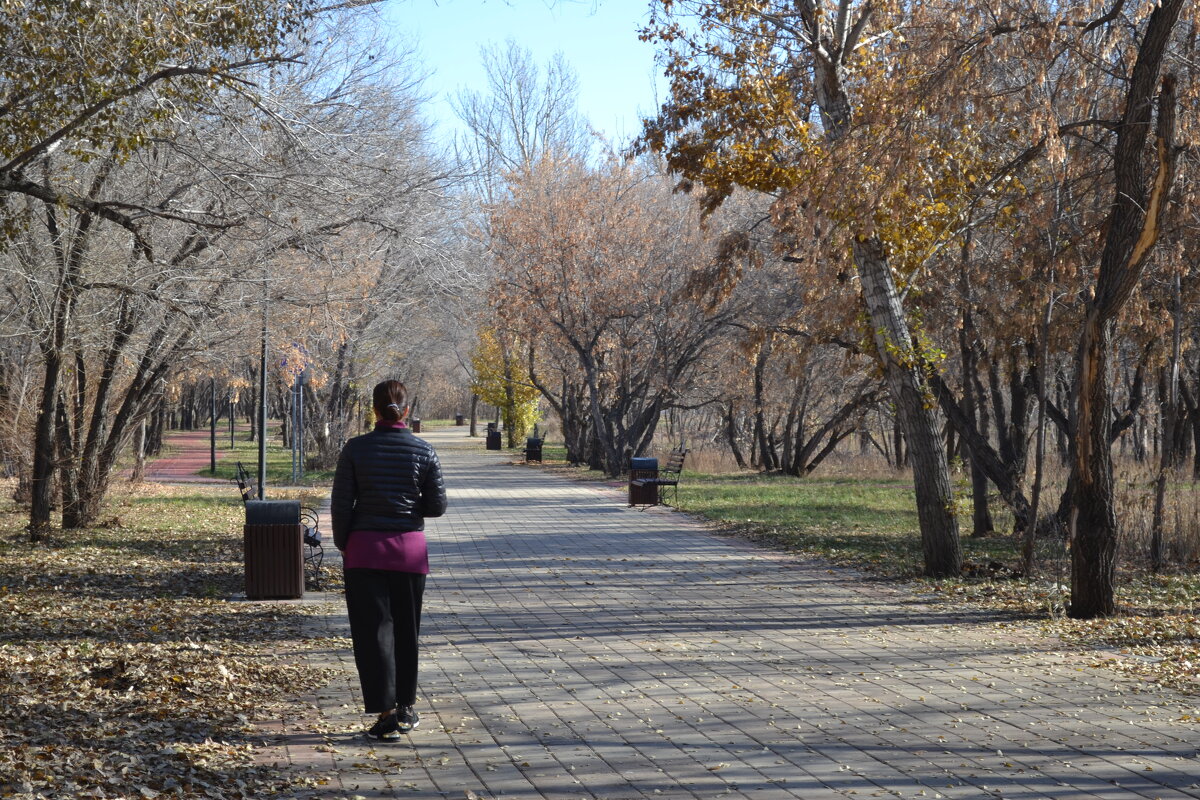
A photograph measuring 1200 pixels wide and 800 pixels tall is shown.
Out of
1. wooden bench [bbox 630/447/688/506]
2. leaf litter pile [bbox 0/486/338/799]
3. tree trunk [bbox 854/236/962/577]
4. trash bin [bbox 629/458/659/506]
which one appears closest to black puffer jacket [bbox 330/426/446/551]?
leaf litter pile [bbox 0/486/338/799]

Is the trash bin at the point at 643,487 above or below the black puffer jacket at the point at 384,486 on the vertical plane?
below

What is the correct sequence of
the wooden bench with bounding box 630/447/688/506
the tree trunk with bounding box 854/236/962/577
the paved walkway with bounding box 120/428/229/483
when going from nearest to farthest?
the tree trunk with bounding box 854/236/962/577 < the wooden bench with bounding box 630/447/688/506 < the paved walkway with bounding box 120/428/229/483

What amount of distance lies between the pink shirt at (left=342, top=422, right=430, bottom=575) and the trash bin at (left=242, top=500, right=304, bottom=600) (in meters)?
5.22

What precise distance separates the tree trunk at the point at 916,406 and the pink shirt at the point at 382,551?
25.9ft

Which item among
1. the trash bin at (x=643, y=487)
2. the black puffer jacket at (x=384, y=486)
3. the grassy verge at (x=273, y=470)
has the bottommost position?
the grassy verge at (x=273, y=470)

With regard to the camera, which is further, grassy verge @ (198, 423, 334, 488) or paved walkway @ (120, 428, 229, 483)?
paved walkway @ (120, 428, 229, 483)

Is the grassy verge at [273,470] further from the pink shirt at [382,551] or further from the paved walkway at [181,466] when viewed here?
the pink shirt at [382,551]

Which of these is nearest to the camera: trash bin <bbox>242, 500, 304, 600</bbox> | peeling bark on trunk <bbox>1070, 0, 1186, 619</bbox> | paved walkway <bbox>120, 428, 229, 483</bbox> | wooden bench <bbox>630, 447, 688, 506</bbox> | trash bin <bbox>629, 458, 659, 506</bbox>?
peeling bark on trunk <bbox>1070, 0, 1186, 619</bbox>

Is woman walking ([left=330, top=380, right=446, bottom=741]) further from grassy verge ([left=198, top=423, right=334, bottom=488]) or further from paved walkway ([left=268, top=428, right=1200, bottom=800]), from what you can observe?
grassy verge ([left=198, top=423, right=334, bottom=488])

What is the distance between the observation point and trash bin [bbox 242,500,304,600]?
1136 centimetres

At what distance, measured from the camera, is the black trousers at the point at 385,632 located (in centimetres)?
630

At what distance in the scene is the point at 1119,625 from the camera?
9.98 m

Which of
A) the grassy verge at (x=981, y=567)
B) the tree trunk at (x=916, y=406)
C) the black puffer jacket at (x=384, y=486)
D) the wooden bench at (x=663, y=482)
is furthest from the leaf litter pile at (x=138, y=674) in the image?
the wooden bench at (x=663, y=482)

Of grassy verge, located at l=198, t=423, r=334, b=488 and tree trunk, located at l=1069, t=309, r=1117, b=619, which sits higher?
tree trunk, located at l=1069, t=309, r=1117, b=619
